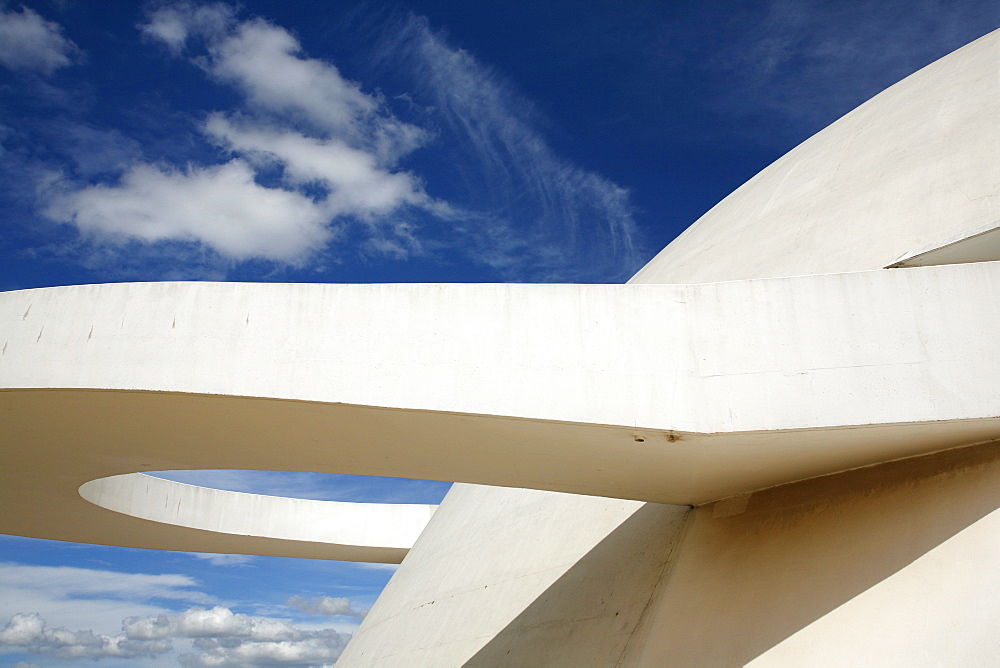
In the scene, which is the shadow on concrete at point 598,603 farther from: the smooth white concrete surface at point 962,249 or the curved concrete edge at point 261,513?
the curved concrete edge at point 261,513

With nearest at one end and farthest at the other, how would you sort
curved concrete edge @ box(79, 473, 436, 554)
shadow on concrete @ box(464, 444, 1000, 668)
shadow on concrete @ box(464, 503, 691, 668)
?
shadow on concrete @ box(464, 444, 1000, 668), shadow on concrete @ box(464, 503, 691, 668), curved concrete edge @ box(79, 473, 436, 554)

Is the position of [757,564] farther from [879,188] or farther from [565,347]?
[879,188]

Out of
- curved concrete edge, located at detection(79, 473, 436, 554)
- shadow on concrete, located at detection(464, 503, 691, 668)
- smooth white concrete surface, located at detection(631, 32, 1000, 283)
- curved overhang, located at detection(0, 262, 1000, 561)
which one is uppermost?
smooth white concrete surface, located at detection(631, 32, 1000, 283)

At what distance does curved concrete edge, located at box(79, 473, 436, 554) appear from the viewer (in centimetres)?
1138

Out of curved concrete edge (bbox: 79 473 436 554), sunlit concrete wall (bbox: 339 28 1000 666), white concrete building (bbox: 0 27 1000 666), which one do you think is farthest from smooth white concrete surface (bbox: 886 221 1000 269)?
curved concrete edge (bbox: 79 473 436 554)

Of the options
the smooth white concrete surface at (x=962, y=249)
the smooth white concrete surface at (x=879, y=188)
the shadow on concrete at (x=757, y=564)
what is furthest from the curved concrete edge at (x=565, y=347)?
the smooth white concrete surface at (x=879, y=188)

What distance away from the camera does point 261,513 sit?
15461 millimetres

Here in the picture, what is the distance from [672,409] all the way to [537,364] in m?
0.90

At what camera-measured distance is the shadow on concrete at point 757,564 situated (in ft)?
17.7

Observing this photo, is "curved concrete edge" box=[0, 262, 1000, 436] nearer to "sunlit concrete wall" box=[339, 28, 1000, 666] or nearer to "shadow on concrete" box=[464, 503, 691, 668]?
"sunlit concrete wall" box=[339, 28, 1000, 666]

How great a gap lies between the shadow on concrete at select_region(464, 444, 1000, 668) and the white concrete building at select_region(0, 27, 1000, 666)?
0.02m

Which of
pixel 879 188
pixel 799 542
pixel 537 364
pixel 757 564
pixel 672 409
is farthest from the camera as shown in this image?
pixel 879 188

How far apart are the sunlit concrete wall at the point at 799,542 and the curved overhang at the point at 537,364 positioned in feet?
2.02

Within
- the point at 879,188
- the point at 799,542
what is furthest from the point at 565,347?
the point at 879,188
